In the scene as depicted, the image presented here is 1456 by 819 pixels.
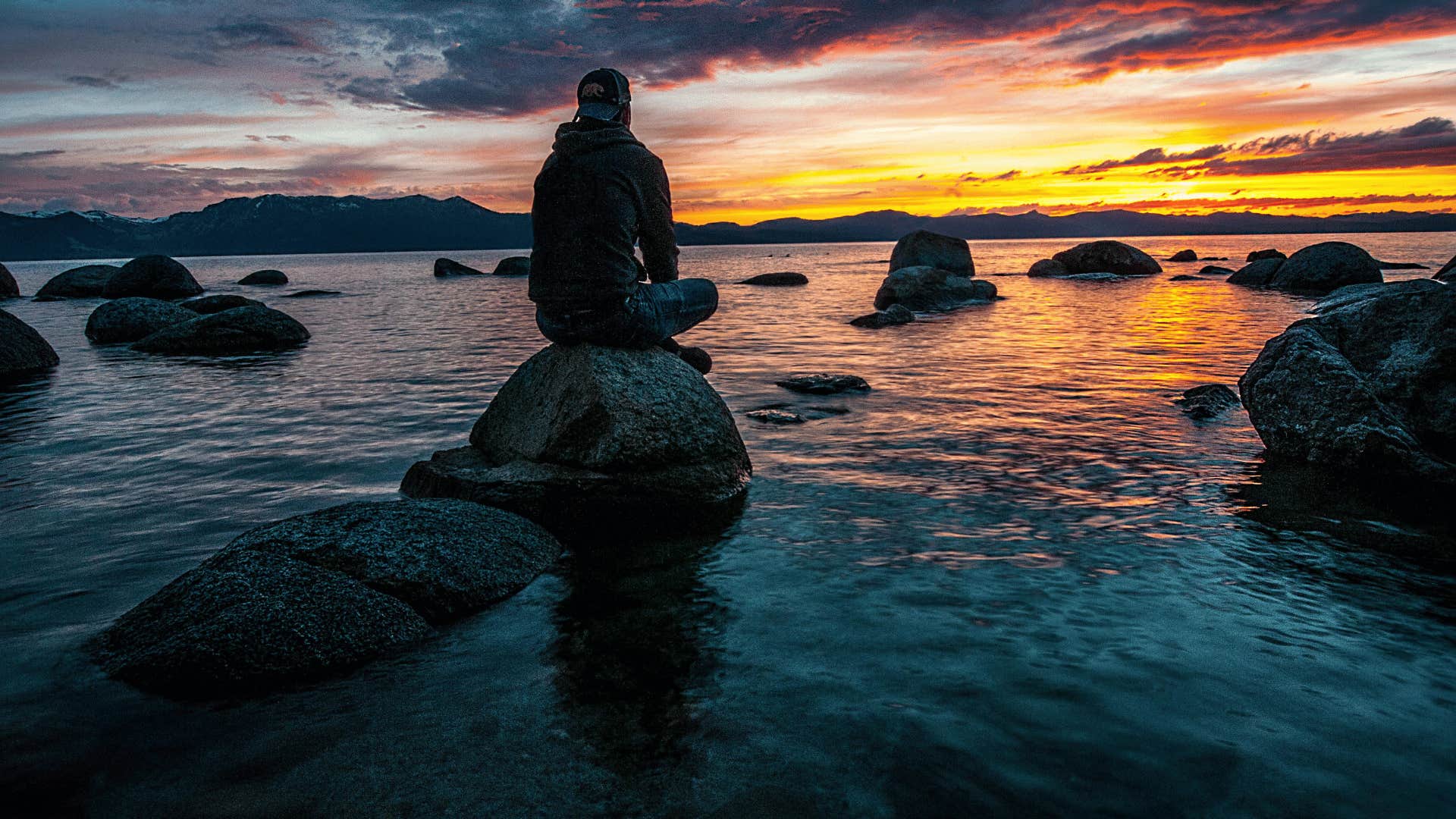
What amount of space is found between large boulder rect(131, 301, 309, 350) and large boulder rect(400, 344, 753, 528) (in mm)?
13549

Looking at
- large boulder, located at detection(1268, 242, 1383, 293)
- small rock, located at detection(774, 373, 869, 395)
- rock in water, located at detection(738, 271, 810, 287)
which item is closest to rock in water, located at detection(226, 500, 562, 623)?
small rock, located at detection(774, 373, 869, 395)

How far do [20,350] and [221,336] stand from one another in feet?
11.4

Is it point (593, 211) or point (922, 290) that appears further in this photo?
point (922, 290)

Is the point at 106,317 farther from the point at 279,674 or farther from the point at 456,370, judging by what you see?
the point at 279,674

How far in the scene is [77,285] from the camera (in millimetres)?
37938

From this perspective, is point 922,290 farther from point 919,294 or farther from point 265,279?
point 265,279

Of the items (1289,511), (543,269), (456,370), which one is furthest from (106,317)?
(1289,511)

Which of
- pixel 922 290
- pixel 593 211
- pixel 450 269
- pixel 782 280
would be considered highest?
pixel 450 269

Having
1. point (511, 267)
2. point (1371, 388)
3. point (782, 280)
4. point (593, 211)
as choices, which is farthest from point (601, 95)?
point (511, 267)

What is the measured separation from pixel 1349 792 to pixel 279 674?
15.3 feet

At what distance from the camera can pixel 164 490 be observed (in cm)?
736

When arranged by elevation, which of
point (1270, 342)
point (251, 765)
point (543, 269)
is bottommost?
point (251, 765)

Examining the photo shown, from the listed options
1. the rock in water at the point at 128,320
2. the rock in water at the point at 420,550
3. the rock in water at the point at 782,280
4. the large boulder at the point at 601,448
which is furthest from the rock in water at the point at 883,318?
the rock in water at the point at 782,280

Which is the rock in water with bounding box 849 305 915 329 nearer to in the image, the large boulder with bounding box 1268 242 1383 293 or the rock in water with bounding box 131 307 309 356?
the rock in water with bounding box 131 307 309 356
